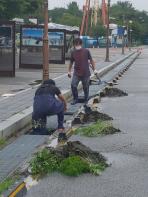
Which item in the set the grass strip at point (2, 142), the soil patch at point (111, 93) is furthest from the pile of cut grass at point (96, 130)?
the soil patch at point (111, 93)

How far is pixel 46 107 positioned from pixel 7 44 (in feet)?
48.0

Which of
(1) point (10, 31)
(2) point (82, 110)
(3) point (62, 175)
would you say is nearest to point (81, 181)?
(3) point (62, 175)

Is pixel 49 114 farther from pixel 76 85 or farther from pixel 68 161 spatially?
pixel 76 85

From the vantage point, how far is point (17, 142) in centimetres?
1130

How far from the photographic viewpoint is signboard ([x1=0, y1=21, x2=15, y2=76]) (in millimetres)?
26219

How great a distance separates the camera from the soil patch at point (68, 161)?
28.5 ft

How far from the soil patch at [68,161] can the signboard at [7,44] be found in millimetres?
17074

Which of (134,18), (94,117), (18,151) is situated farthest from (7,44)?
(134,18)

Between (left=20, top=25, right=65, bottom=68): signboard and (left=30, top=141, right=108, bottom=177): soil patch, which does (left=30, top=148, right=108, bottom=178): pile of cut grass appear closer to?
(left=30, top=141, right=108, bottom=177): soil patch

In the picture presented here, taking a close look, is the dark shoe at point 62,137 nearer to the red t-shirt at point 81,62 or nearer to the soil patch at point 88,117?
the soil patch at point 88,117

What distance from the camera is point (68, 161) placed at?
29.1 ft

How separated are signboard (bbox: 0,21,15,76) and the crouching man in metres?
14.0

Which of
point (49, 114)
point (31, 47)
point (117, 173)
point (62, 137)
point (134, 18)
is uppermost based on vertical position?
point (134, 18)

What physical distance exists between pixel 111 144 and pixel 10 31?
622 inches
